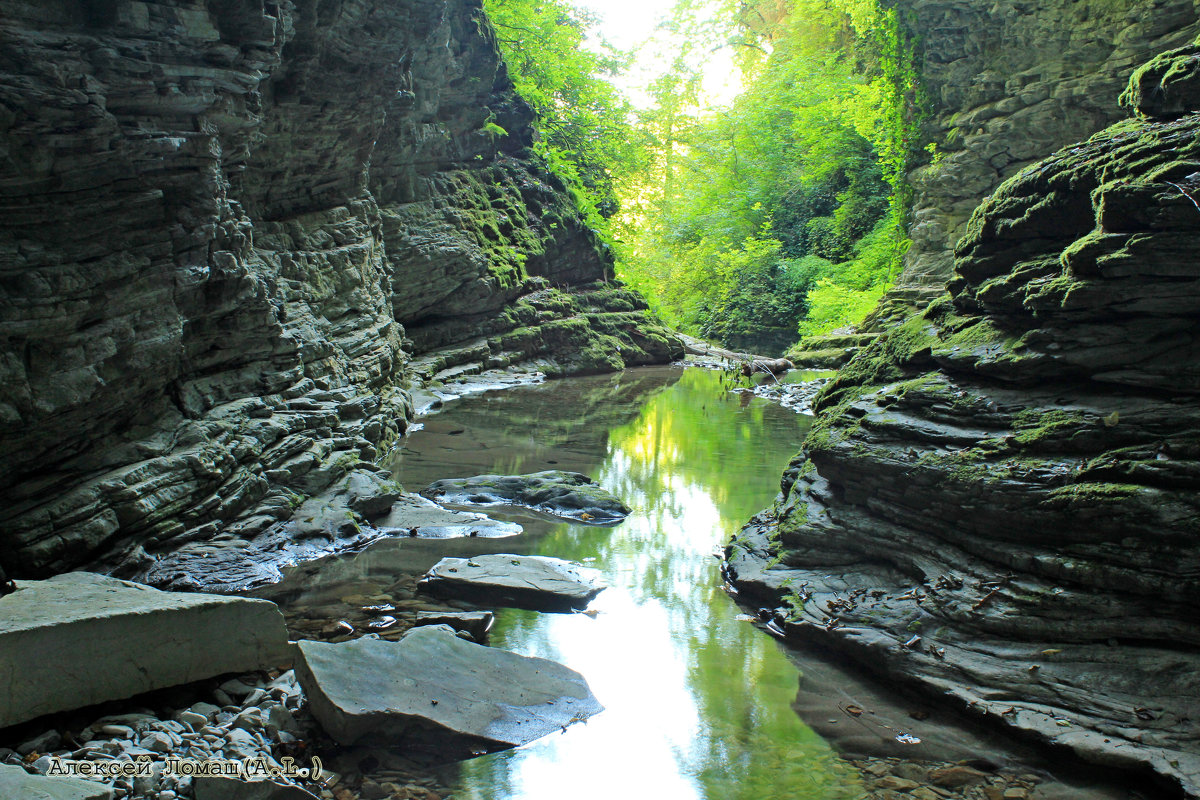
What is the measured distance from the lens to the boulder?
348 cm

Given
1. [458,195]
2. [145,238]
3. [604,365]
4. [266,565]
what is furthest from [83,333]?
[604,365]

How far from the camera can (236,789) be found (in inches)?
138

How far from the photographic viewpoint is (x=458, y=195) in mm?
23172

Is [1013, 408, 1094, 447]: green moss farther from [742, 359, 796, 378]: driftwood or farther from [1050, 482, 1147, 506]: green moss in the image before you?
[742, 359, 796, 378]: driftwood

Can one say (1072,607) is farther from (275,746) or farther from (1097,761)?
(275,746)

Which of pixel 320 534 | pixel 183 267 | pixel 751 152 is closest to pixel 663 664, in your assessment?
pixel 320 534

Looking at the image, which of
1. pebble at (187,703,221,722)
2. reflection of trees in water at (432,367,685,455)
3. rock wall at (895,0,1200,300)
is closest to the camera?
pebble at (187,703,221,722)

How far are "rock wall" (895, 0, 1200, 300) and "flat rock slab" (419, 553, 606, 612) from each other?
18658 mm

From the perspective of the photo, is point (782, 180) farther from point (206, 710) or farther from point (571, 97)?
point (206, 710)

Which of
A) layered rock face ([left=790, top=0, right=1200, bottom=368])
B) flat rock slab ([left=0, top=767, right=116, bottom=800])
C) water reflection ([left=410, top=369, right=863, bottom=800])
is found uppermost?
layered rock face ([left=790, top=0, right=1200, bottom=368])

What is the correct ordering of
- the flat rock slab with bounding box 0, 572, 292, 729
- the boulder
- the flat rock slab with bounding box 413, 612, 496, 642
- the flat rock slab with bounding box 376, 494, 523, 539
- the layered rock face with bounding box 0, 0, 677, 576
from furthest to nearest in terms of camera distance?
1. the flat rock slab with bounding box 376, 494, 523, 539
2. the layered rock face with bounding box 0, 0, 677, 576
3. the flat rock slab with bounding box 413, 612, 496, 642
4. the flat rock slab with bounding box 0, 572, 292, 729
5. the boulder

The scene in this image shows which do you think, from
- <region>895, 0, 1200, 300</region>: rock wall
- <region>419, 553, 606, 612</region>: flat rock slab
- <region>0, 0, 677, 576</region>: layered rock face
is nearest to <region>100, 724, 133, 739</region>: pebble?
<region>0, 0, 677, 576</region>: layered rock face

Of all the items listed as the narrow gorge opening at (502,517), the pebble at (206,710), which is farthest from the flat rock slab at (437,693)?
the pebble at (206,710)

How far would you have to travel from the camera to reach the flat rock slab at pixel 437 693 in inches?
170
